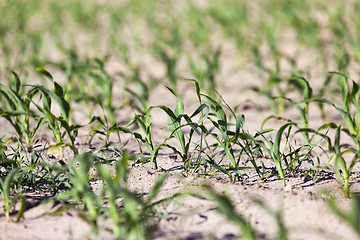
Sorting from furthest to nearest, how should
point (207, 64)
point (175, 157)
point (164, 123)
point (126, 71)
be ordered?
point (126, 71) < point (207, 64) < point (164, 123) < point (175, 157)

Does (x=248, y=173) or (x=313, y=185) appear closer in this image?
(x=313, y=185)

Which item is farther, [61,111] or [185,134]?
[185,134]

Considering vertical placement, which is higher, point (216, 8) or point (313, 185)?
point (216, 8)

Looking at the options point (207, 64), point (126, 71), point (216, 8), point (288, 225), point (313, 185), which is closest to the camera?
point (288, 225)

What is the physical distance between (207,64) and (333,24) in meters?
2.07

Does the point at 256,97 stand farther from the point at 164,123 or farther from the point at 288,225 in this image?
the point at 288,225

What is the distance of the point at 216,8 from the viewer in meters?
6.73

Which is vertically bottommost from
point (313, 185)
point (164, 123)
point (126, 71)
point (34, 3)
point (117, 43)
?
point (313, 185)

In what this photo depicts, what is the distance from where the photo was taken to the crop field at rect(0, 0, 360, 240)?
1.89 meters

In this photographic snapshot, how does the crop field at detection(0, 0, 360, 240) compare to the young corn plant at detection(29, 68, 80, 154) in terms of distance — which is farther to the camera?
the young corn plant at detection(29, 68, 80, 154)

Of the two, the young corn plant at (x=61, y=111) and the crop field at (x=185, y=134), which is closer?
the crop field at (x=185, y=134)

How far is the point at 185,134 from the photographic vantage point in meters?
3.17

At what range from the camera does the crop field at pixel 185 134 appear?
189 cm

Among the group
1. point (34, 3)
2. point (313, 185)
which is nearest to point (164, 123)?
point (313, 185)
